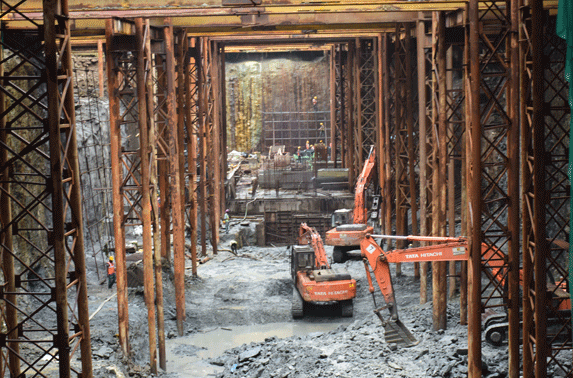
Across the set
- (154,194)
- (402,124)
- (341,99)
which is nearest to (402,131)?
(402,124)

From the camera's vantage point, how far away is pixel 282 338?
16.9m

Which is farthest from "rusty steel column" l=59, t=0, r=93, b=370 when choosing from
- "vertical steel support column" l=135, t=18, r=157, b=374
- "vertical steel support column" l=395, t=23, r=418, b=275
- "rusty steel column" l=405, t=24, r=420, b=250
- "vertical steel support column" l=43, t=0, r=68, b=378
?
"vertical steel support column" l=395, t=23, r=418, b=275

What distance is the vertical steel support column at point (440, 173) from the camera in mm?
14969

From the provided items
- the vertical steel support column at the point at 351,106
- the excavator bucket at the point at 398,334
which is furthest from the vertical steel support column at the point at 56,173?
the vertical steel support column at the point at 351,106

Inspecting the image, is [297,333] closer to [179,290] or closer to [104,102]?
[179,290]

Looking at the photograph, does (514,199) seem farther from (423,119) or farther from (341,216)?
(341,216)

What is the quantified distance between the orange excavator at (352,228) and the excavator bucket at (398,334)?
6.90 meters

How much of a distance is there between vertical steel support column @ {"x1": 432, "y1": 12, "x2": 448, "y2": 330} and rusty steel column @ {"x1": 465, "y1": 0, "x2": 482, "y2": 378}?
3687 mm

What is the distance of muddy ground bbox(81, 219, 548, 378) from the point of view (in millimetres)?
13477

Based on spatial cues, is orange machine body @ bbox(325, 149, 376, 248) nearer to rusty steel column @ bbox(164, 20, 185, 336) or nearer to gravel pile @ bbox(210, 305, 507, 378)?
gravel pile @ bbox(210, 305, 507, 378)

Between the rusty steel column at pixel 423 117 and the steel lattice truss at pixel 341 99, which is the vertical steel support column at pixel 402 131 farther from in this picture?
the steel lattice truss at pixel 341 99

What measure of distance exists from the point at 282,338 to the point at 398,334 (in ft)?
10.6

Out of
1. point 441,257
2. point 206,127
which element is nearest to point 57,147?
point 441,257

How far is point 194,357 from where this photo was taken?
1595 cm
